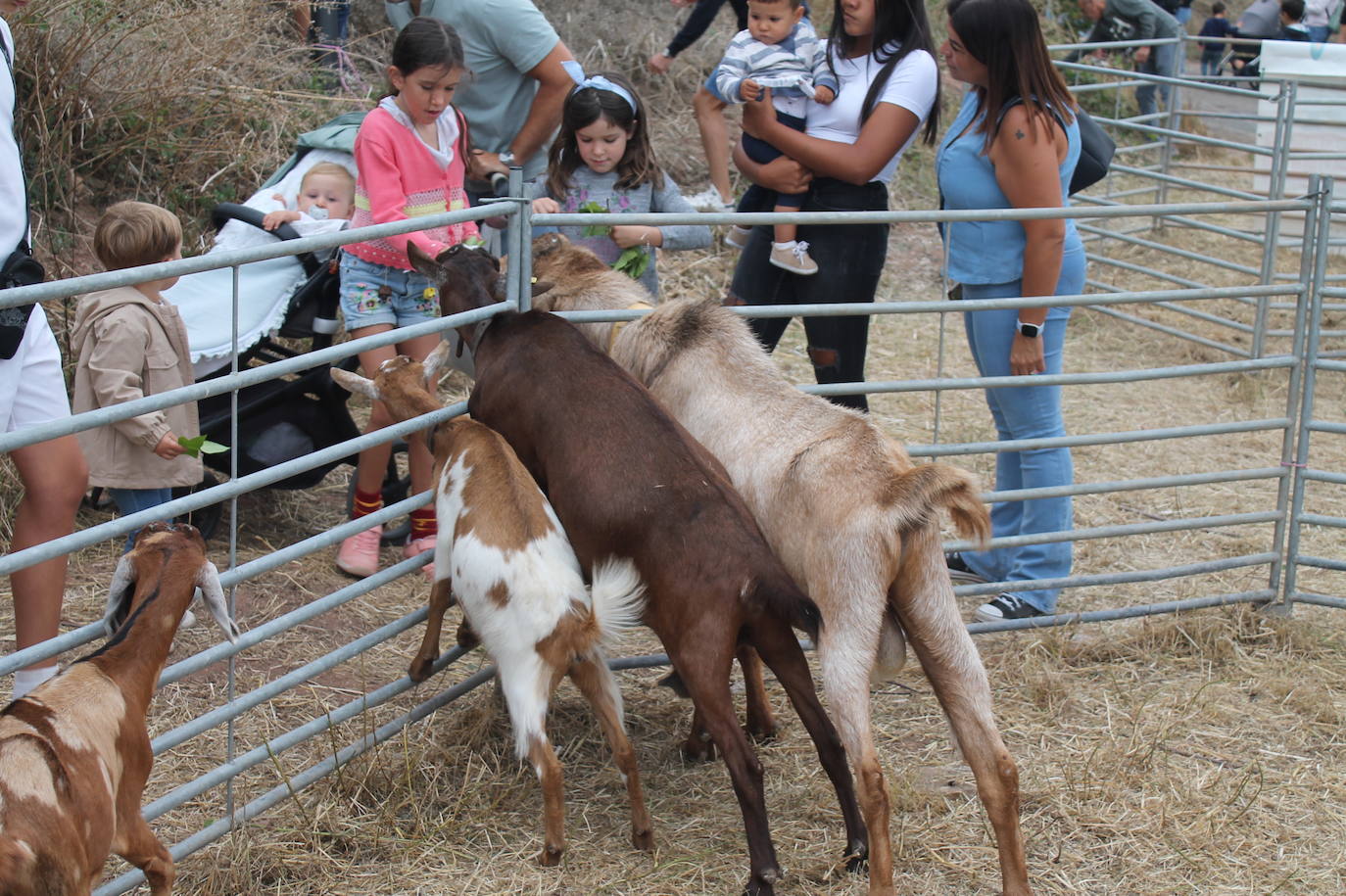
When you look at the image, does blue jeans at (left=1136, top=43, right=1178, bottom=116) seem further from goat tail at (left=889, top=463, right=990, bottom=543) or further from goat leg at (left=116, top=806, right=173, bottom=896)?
goat leg at (left=116, top=806, right=173, bottom=896)

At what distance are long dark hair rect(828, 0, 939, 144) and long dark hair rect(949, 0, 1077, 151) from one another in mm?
419

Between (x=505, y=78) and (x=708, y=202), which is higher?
(x=505, y=78)

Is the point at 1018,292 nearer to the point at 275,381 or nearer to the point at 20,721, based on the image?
the point at 275,381

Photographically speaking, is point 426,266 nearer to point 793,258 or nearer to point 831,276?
point 793,258

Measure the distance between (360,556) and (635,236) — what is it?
5.21 ft

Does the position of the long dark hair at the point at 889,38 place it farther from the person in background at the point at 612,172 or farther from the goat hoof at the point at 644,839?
the goat hoof at the point at 644,839

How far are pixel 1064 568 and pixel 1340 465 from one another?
2891 millimetres

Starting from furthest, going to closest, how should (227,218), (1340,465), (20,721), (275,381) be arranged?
1. (1340,465)
2. (227,218)
3. (275,381)
4. (20,721)

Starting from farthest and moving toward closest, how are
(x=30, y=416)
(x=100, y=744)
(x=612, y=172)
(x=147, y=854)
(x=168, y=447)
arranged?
(x=612, y=172)
(x=168, y=447)
(x=30, y=416)
(x=147, y=854)
(x=100, y=744)

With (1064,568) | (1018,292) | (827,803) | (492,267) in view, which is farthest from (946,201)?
(827,803)

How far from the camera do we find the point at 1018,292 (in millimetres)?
4762

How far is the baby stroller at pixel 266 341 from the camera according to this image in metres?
5.09

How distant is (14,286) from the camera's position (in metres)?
3.22

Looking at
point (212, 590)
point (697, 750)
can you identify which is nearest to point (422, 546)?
point (697, 750)
